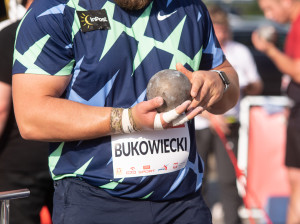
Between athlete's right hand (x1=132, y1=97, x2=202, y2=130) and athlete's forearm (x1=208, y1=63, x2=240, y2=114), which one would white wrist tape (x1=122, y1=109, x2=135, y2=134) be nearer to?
athlete's right hand (x1=132, y1=97, x2=202, y2=130)

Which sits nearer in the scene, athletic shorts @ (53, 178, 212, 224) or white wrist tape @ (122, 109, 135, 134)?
white wrist tape @ (122, 109, 135, 134)

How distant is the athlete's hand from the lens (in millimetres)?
2348

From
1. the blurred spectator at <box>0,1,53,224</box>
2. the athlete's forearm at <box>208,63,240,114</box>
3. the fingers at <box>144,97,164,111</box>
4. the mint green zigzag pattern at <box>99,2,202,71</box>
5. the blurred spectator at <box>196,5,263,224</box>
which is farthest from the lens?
the blurred spectator at <box>196,5,263,224</box>

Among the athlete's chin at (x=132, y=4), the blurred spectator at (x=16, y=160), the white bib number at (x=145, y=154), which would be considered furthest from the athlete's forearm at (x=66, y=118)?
the blurred spectator at (x=16, y=160)

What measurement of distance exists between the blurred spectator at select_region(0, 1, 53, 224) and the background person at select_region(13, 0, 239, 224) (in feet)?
2.54

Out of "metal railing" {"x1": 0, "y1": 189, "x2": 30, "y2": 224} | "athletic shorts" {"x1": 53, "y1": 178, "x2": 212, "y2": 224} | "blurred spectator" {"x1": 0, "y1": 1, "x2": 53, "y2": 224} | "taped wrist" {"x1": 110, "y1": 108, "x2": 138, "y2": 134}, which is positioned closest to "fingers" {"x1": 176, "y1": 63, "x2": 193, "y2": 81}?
"taped wrist" {"x1": 110, "y1": 108, "x2": 138, "y2": 134}

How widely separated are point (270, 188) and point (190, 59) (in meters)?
4.16

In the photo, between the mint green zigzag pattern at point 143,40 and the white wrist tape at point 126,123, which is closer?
the white wrist tape at point 126,123

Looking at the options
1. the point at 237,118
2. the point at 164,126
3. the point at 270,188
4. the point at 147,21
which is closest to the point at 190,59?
the point at 147,21

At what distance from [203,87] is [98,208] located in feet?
2.14

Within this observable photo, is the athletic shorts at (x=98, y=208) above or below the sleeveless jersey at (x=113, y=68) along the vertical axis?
below

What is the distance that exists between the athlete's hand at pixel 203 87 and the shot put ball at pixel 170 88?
6cm

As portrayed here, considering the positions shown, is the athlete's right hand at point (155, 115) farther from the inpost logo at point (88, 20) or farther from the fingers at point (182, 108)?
the inpost logo at point (88, 20)

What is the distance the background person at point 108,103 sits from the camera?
2.37m
